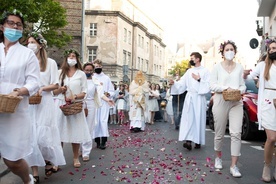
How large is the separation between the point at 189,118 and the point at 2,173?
4453 mm

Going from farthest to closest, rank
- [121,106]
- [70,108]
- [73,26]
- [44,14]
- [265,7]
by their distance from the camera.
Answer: [73,26]
[265,7]
[44,14]
[121,106]
[70,108]

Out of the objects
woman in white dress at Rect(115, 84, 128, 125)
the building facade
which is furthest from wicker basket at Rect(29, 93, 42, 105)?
the building facade

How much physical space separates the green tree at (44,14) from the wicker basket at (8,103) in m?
15.7

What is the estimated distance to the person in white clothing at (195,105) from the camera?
9211 millimetres

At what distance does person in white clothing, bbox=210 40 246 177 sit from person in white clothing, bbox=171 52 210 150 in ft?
7.94

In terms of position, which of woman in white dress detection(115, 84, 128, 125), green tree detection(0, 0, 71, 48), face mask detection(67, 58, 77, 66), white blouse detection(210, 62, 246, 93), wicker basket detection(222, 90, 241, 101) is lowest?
woman in white dress detection(115, 84, 128, 125)

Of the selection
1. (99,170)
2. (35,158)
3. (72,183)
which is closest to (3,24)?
(35,158)

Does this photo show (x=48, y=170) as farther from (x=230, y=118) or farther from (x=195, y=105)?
(x=195, y=105)

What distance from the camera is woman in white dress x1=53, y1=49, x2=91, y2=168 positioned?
22.8ft

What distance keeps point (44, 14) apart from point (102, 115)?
589 inches

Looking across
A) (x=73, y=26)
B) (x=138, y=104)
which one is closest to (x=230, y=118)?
(x=138, y=104)

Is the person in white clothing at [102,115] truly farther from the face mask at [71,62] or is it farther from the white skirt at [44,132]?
the white skirt at [44,132]

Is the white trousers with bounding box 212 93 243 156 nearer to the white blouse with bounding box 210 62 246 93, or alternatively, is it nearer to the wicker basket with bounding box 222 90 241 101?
the white blouse with bounding box 210 62 246 93

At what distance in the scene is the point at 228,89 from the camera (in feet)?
20.8
